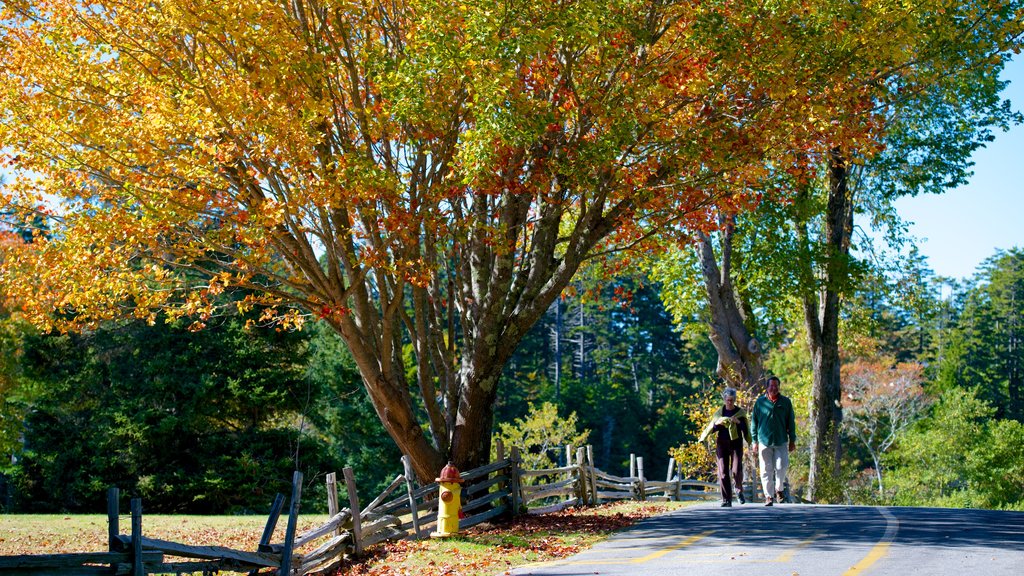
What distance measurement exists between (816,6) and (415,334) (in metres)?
8.17

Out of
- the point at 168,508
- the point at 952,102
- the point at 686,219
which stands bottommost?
the point at 168,508

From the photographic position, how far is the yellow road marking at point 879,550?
353 inches

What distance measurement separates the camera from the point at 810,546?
1085cm

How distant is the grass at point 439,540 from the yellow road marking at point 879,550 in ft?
11.3

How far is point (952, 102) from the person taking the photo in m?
21.1

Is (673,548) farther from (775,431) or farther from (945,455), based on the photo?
(945,455)

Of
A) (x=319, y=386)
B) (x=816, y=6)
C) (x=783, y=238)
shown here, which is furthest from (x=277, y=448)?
(x=816, y=6)

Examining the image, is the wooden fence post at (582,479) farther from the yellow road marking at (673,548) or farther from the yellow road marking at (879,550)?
the yellow road marking at (879,550)

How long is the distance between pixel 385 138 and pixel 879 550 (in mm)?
9102

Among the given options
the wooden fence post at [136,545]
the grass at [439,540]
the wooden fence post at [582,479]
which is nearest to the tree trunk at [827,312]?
the grass at [439,540]

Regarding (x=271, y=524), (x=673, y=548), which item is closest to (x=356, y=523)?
(x=271, y=524)

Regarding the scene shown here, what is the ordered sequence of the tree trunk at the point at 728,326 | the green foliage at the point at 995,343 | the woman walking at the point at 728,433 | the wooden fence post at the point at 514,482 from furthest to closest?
1. the green foliage at the point at 995,343
2. the tree trunk at the point at 728,326
3. the wooden fence post at the point at 514,482
4. the woman walking at the point at 728,433

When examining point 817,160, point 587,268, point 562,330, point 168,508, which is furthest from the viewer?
point 562,330

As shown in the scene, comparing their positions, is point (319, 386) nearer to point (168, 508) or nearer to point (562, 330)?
point (168, 508)
